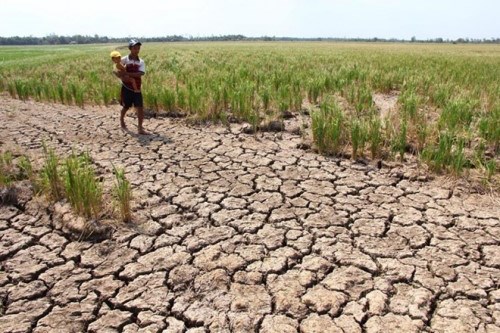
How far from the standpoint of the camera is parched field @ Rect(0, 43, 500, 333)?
8.16 ft

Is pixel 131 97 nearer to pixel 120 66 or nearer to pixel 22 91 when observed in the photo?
pixel 120 66

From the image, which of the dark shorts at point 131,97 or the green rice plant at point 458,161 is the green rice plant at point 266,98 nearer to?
the dark shorts at point 131,97

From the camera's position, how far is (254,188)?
425cm

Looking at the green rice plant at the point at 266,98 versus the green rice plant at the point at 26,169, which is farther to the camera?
the green rice plant at the point at 266,98

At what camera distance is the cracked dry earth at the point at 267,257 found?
2449mm

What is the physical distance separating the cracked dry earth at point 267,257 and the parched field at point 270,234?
1 cm

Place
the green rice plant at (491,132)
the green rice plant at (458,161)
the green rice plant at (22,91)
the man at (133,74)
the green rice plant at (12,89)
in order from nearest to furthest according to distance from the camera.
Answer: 1. the green rice plant at (458,161)
2. the green rice plant at (491,132)
3. the man at (133,74)
4. the green rice plant at (22,91)
5. the green rice plant at (12,89)

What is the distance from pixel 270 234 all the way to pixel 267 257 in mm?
343

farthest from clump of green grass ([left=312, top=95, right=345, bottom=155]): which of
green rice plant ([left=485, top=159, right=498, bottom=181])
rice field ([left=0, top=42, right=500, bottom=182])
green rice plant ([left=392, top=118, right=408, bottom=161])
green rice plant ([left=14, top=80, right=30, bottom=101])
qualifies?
green rice plant ([left=14, top=80, right=30, bottom=101])

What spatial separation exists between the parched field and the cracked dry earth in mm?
13

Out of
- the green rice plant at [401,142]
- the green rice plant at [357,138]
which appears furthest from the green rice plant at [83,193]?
the green rice plant at [401,142]

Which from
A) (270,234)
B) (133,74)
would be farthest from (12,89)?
(270,234)

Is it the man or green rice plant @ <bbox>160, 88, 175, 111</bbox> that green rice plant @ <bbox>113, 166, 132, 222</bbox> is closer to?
the man

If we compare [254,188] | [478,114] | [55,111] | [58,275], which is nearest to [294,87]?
[478,114]
